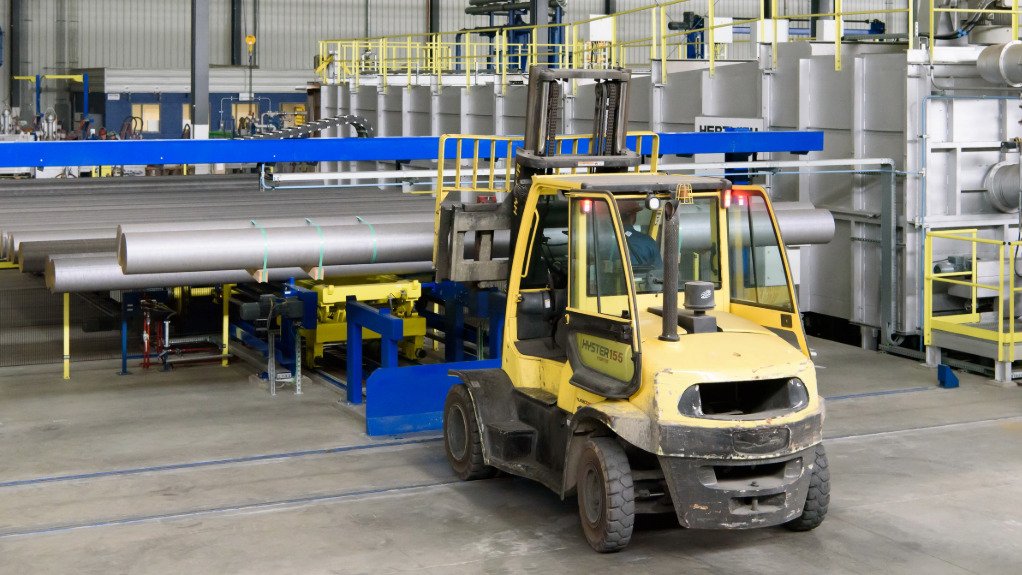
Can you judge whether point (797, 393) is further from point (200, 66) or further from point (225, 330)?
point (200, 66)

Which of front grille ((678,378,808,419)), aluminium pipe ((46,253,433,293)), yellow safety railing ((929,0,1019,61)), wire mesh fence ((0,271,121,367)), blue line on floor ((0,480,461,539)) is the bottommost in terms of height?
blue line on floor ((0,480,461,539))

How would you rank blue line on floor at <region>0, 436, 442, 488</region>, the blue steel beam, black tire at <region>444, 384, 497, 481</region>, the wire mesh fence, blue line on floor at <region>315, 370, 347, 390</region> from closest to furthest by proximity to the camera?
black tire at <region>444, 384, 497, 481</region>
blue line on floor at <region>0, 436, 442, 488</region>
the blue steel beam
blue line on floor at <region>315, 370, 347, 390</region>
the wire mesh fence

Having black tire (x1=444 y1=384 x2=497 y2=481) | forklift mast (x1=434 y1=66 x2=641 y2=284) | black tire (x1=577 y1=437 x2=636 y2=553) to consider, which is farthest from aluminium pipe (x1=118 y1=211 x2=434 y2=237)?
black tire (x1=577 y1=437 x2=636 y2=553)

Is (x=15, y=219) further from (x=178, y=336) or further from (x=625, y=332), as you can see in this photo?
(x=625, y=332)

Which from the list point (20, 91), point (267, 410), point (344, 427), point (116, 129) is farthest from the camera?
point (20, 91)

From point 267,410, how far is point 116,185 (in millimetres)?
5953

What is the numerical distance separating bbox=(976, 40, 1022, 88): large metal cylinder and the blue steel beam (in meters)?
2.16

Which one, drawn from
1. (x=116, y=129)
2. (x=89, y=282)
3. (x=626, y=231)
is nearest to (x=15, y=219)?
(x=89, y=282)

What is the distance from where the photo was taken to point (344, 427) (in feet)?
37.2

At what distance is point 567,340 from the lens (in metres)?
8.32

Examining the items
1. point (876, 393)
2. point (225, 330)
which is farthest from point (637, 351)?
point (225, 330)

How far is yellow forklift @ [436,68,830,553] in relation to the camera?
24.5ft

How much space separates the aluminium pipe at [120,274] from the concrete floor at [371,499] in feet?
4.12

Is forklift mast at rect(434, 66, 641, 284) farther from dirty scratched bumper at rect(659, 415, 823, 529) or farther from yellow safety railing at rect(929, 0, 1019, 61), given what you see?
yellow safety railing at rect(929, 0, 1019, 61)
